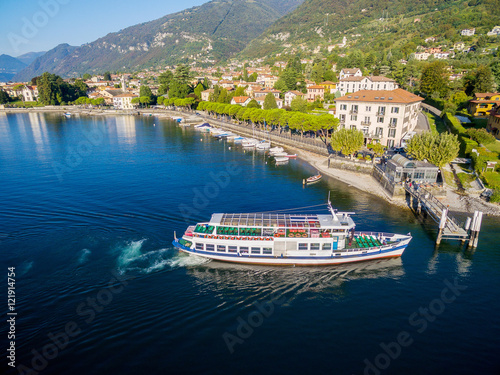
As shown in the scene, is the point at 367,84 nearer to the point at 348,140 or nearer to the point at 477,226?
the point at 348,140

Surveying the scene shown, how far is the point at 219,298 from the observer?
98.8ft

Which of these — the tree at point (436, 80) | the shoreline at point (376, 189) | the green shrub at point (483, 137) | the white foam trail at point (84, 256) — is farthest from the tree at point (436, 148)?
the tree at point (436, 80)

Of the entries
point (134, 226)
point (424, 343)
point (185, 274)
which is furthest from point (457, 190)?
point (134, 226)

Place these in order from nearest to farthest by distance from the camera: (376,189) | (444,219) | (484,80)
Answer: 1. (444,219)
2. (376,189)
3. (484,80)

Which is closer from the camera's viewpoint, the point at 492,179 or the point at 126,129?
the point at 492,179

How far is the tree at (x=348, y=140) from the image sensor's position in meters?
66.3

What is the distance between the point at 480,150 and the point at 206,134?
91343mm

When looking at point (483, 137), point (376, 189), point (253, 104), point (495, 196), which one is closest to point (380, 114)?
point (483, 137)

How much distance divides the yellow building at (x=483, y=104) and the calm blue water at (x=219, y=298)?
60486 millimetres

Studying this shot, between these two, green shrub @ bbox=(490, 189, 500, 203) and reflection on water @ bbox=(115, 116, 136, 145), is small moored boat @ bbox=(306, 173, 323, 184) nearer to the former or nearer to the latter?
green shrub @ bbox=(490, 189, 500, 203)

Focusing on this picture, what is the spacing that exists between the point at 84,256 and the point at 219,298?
59.7 ft

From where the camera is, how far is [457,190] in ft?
173

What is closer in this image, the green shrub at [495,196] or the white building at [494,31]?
the green shrub at [495,196]

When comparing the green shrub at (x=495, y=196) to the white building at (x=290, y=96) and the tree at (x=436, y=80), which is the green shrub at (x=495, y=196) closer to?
the tree at (x=436, y=80)
